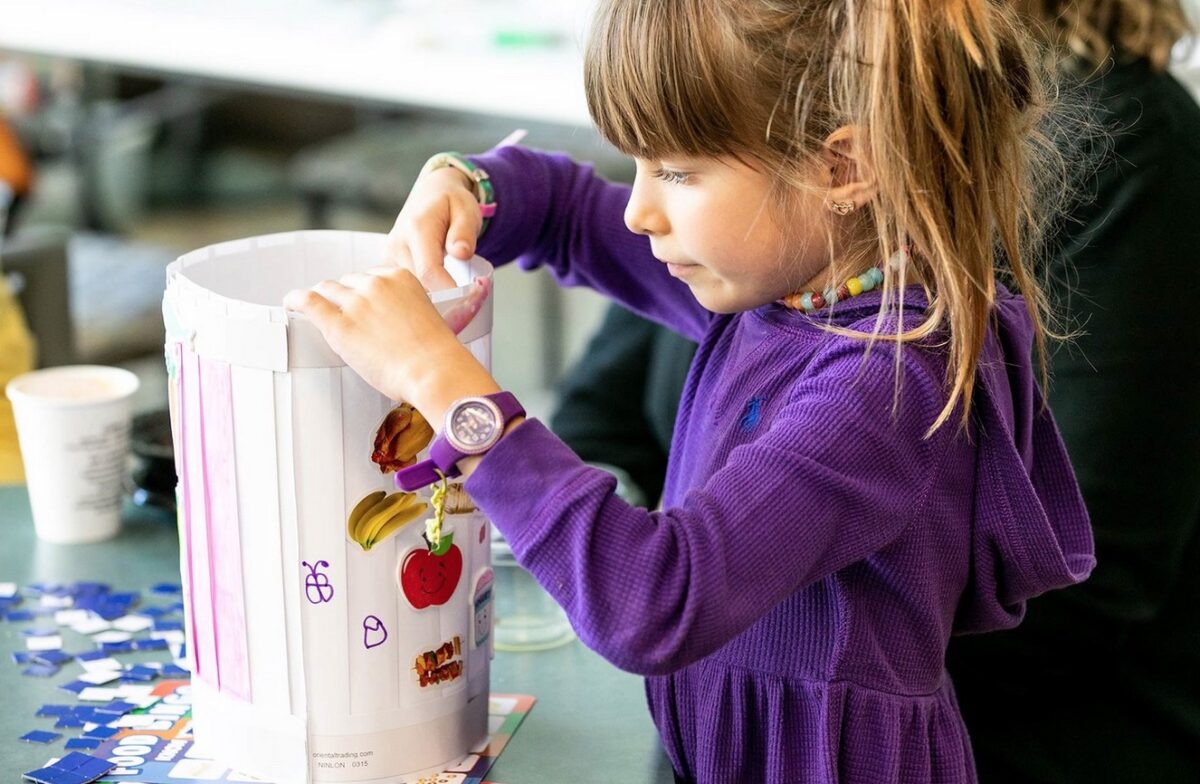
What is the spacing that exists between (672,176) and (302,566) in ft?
0.95

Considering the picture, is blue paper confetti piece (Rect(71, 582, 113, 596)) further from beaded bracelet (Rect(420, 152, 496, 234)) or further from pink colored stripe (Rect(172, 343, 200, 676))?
beaded bracelet (Rect(420, 152, 496, 234))

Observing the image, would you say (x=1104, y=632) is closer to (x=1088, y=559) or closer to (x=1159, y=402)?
(x=1159, y=402)

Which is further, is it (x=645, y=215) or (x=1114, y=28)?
(x=1114, y=28)

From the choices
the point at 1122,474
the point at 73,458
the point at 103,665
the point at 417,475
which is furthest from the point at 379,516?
the point at 1122,474

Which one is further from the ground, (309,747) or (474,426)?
(474,426)

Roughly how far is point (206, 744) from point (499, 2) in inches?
85.9

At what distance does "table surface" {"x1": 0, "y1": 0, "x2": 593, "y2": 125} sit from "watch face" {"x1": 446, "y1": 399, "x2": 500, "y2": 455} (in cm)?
165

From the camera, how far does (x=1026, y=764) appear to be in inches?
42.8

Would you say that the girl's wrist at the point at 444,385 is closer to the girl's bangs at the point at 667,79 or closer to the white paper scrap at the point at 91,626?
the girl's bangs at the point at 667,79

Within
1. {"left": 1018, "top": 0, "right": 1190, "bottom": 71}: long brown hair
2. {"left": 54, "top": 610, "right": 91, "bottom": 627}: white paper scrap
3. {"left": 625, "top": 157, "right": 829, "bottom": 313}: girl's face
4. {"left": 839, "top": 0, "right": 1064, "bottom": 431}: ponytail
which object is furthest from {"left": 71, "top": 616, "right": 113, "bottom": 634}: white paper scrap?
{"left": 1018, "top": 0, "right": 1190, "bottom": 71}: long brown hair

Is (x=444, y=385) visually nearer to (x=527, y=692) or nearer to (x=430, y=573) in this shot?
(x=430, y=573)

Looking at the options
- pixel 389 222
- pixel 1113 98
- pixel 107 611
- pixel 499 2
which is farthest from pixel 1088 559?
pixel 389 222

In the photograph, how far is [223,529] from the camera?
2.44 feet

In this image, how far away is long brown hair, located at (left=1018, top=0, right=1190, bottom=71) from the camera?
3.97 feet
